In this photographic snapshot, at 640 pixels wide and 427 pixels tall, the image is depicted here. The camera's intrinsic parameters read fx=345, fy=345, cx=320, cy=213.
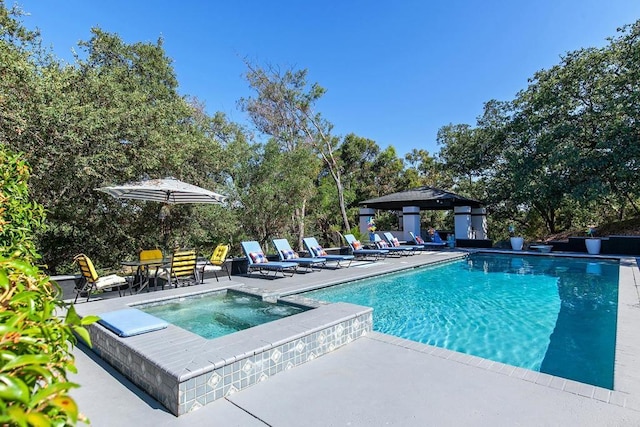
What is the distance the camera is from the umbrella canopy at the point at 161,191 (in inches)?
276

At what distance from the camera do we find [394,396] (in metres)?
2.98

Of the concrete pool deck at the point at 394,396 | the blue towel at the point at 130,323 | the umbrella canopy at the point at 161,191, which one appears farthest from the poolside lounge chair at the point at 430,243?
the blue towel at the point at 130,323

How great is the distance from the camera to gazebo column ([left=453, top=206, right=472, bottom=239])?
716 inches

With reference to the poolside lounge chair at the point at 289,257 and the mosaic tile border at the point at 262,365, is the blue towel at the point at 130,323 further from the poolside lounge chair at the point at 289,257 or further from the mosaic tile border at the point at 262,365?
the poolside lounge chair at the point at 289,257

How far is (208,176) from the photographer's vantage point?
12172mm

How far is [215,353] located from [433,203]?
17.4 meters

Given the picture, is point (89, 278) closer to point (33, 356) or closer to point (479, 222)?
point (33, 356)

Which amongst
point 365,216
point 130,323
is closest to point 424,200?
point 365,216

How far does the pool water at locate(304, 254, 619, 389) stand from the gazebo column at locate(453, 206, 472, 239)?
22.4 feet

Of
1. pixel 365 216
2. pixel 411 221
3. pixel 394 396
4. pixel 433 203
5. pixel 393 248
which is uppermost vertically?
pixel 433 203

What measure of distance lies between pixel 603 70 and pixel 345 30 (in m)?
11.9

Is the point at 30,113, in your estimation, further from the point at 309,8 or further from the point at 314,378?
the point at 309,8

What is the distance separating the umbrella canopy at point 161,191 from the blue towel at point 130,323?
128 inches

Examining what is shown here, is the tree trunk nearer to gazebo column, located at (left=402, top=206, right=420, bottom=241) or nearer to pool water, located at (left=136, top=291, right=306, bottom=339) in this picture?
gazebo column, located at (left=402, top=206, right=420, bottom=241)
